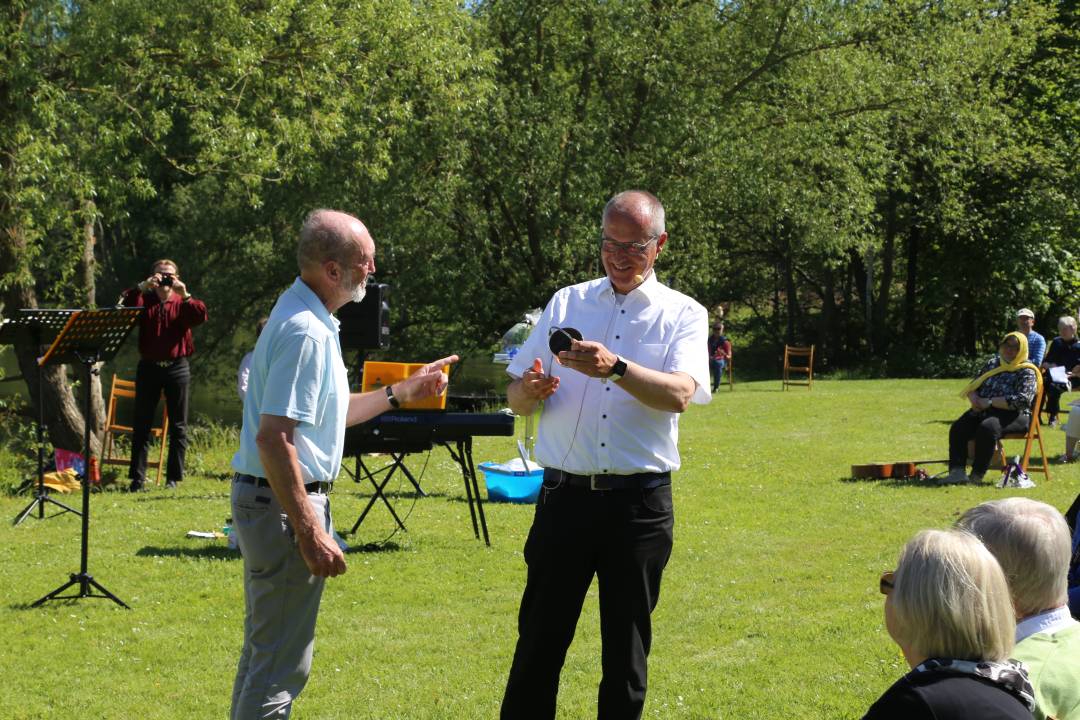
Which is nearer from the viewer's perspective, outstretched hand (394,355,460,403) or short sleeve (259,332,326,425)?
short sleeve (259,332,326,425)

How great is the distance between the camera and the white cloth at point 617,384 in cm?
385

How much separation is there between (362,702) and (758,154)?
19.7m

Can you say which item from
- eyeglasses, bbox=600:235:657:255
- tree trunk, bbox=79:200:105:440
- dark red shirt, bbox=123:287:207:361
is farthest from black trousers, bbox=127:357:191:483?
eyeglasses, bbox=600:235:657:255

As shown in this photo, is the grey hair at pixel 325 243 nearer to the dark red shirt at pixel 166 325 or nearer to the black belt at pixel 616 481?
the black belt at pixel 616 481

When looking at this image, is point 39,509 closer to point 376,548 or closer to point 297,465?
point 376,548

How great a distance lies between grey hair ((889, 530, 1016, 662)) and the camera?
2373 mm

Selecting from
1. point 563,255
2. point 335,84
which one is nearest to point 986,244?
point 563,255

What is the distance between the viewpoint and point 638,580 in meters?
3.84

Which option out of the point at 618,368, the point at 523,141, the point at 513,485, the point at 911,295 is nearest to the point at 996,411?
the point at 513,485

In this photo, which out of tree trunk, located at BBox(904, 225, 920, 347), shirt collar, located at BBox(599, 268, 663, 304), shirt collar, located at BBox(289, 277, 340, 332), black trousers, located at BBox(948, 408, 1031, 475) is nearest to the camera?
shirt collar, located at BBox(289, 277, 340, 332)

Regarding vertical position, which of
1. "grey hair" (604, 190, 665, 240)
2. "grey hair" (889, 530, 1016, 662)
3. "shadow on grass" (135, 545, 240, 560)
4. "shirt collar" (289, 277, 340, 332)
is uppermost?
"grey hair" (604, 190, 665, 240)

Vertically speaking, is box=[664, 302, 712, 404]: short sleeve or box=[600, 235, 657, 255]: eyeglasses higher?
box=[600, 235, 657, 255]: eyeglasses

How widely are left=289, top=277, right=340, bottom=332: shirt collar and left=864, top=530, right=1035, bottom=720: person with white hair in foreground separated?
1912 mm

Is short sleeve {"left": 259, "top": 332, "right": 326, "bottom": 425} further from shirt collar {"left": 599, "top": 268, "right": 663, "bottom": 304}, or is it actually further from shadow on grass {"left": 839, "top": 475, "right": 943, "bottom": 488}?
shadow on grass {"left": 839, "top": 475, "right": 943, "bottom": 488}
